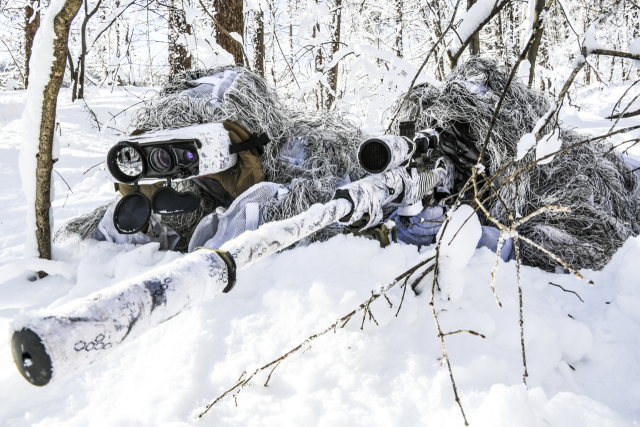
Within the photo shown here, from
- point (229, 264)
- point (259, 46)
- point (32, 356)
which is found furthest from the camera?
point (259, 46)

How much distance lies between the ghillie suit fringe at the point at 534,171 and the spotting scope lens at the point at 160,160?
1.33 m

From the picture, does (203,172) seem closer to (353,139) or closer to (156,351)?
(156,351)

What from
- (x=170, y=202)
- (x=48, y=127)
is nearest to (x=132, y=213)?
(x=170, y=202)

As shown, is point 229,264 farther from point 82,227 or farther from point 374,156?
point 82,227

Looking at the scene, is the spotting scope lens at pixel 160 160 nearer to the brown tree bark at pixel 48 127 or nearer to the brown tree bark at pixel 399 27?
the brown tree bark at pixel 48 127

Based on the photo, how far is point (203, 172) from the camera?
1616 mm

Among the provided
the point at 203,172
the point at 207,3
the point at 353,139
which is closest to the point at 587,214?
the point at 353,139

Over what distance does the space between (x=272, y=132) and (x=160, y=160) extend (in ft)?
2.47

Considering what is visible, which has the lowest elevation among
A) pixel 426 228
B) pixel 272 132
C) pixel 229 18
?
pixel 426 228

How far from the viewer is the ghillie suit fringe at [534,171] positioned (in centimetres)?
188

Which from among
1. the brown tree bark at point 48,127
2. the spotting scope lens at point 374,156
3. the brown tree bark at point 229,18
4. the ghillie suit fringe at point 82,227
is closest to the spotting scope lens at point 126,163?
the brown tree bark at point 48,127

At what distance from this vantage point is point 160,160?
5.02 ft

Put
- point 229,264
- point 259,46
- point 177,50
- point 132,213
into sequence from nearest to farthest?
point 229,264
point 132,213
point 177,50
point 259,46

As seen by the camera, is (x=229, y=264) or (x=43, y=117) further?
(x=43, y=117)
